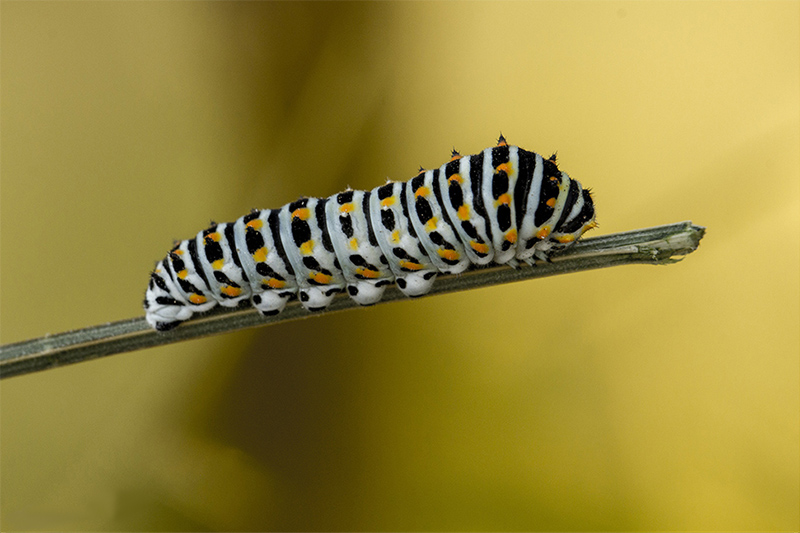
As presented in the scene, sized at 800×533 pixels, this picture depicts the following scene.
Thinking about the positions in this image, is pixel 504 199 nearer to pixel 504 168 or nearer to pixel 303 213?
pixel 504 168

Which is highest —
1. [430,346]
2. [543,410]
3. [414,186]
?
[414,186]

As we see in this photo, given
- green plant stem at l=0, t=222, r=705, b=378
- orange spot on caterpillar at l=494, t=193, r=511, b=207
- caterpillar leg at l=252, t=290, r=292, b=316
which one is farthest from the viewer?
caterpillar leg at l=252, t=290, r=292, b=316

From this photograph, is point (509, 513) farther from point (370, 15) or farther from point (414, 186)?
point (370, 15)

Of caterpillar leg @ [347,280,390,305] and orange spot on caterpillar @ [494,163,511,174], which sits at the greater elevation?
orange spot on caterpillar @ [494,163,511,174]

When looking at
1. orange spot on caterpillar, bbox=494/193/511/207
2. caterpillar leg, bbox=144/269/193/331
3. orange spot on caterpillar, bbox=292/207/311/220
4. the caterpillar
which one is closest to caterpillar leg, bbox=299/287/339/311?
the caterpillar

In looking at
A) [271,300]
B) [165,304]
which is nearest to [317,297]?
[271,300]

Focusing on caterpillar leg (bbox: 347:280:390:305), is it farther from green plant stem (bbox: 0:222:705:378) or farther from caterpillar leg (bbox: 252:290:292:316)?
caterpillar leg (bbox: 252:290:292:316)

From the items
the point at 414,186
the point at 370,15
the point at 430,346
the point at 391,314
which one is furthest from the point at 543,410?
the point at 370,15

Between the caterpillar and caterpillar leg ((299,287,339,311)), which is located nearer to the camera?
the caterpillar
